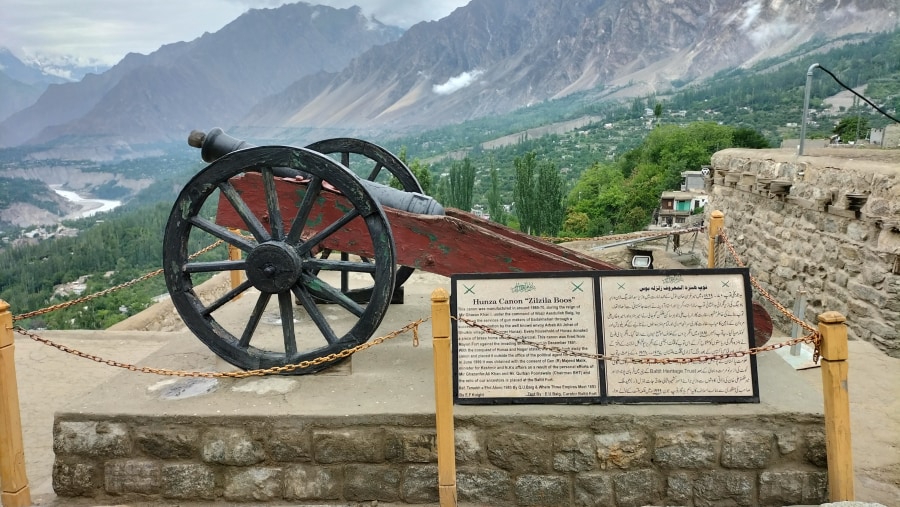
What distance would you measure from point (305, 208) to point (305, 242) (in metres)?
0.18

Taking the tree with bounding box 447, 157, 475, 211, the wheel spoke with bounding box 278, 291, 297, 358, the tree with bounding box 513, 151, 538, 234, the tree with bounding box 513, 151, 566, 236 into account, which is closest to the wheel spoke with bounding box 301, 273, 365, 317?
the wheel spoke with bounding box 278, 291, 297, 358

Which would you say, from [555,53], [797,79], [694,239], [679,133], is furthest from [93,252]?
[555,53]

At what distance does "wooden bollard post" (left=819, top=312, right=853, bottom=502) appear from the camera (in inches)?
103

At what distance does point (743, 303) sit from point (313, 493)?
2.13 meters

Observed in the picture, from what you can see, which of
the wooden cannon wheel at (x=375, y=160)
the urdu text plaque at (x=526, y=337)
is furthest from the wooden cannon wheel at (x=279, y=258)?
the wooden cannon wheel at (x=375, y=160)

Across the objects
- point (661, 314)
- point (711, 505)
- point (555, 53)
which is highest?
point (555, 53)

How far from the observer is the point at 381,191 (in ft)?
12.4

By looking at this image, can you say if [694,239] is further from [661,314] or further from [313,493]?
[313,493]

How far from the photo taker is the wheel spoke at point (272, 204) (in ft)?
10.9

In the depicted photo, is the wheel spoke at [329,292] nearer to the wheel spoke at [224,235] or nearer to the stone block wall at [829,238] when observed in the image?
the wheel spoke at [224,235]

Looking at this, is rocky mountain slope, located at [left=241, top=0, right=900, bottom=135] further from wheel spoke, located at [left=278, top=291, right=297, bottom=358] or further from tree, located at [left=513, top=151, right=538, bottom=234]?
wheel spoke, located at [left=278, top=291, right=297, bottom=358]

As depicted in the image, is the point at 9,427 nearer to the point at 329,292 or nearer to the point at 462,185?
the point at 329,292

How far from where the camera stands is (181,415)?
9.60ft

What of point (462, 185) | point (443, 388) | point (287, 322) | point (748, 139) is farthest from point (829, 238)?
point (748, 139)
